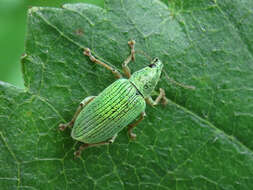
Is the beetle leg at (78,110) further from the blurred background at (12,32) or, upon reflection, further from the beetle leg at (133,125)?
the blurred background at (12,32)

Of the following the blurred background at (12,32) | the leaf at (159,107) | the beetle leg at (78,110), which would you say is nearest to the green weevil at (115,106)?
the beetle leg at (78,110)

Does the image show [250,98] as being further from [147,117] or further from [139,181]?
[139,181]

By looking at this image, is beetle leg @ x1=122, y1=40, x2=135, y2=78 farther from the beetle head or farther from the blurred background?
the blurred background

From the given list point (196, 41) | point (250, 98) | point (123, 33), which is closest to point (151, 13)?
point (123, 33)

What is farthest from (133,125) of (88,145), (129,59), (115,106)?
(129,59)

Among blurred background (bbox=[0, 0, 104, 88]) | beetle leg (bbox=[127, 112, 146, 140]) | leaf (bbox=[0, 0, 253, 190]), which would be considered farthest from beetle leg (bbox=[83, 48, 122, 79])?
blurred background (bbox=[0, 0, 104, 88])

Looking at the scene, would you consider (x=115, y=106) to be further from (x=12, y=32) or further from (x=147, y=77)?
(x=12, y=32)

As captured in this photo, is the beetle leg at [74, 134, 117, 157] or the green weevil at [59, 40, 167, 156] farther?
A: the beetle leg at [74, 134, 117, 157]
